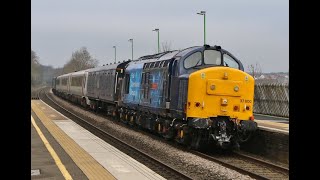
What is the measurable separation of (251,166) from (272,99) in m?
15.5

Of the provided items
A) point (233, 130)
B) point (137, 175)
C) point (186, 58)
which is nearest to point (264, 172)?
point (233, 130)

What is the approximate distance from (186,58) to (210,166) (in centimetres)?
426

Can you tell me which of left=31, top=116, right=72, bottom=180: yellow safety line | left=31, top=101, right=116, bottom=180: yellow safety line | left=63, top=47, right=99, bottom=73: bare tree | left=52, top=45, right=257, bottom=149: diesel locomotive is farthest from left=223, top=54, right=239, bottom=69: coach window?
left=63, top=47, right=99, bottom=73: bare tree

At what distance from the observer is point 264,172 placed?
11.6m

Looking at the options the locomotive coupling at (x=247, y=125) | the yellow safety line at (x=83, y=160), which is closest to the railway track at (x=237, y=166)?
the locomotive coupling at (x=247, y=125)

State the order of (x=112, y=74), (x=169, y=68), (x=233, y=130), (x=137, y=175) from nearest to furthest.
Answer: (x=137, y=175)
(x=233, y=130)
(x=169, y=68)
(x=112, y=74)

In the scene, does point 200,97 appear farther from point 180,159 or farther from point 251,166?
point 251,166

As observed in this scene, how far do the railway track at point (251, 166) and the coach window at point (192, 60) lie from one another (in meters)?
2.95

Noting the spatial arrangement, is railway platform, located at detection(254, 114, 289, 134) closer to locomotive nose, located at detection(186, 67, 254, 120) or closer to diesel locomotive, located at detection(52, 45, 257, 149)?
diesel locomotive, located at detection(52, 45, 257, 149)

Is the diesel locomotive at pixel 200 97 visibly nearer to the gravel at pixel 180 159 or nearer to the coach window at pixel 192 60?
the coach window at pixel 192 60

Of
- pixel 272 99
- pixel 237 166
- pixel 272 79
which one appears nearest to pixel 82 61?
pixel 272 79

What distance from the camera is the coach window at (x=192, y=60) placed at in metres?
14.8
